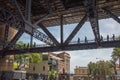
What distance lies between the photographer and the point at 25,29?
16031 millimetres

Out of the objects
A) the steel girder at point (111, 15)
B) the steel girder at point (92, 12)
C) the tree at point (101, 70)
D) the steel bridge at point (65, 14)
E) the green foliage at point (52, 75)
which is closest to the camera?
the steel girder at point (92, 12)

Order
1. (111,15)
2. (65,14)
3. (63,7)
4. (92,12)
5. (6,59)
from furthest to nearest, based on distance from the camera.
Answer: (6,59) → (65,14) → (63,7) → (111,15) → (92,12)

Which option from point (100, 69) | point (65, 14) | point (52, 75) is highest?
point (65, 14)

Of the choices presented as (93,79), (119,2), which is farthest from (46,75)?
(119,2)

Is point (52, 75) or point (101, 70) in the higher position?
point (101, 70)

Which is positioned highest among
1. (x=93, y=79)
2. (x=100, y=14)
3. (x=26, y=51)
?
(x=100, y=14)

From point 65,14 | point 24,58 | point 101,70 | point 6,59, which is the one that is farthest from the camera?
point 101,70

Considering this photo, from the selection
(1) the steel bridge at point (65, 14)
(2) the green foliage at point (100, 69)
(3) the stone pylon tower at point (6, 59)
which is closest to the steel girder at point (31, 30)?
(1) the steel bridge at point (65, 14)

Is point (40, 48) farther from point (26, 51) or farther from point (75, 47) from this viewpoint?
point (75, 47)

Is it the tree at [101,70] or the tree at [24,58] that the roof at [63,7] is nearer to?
the tree at [24,58]

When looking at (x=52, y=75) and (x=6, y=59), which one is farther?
(x=52, y=75)

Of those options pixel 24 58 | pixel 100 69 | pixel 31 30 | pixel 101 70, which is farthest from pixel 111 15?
pixel 100 69

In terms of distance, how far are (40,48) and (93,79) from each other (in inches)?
2329

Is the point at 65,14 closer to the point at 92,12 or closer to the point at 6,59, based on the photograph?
the point at 92,12
